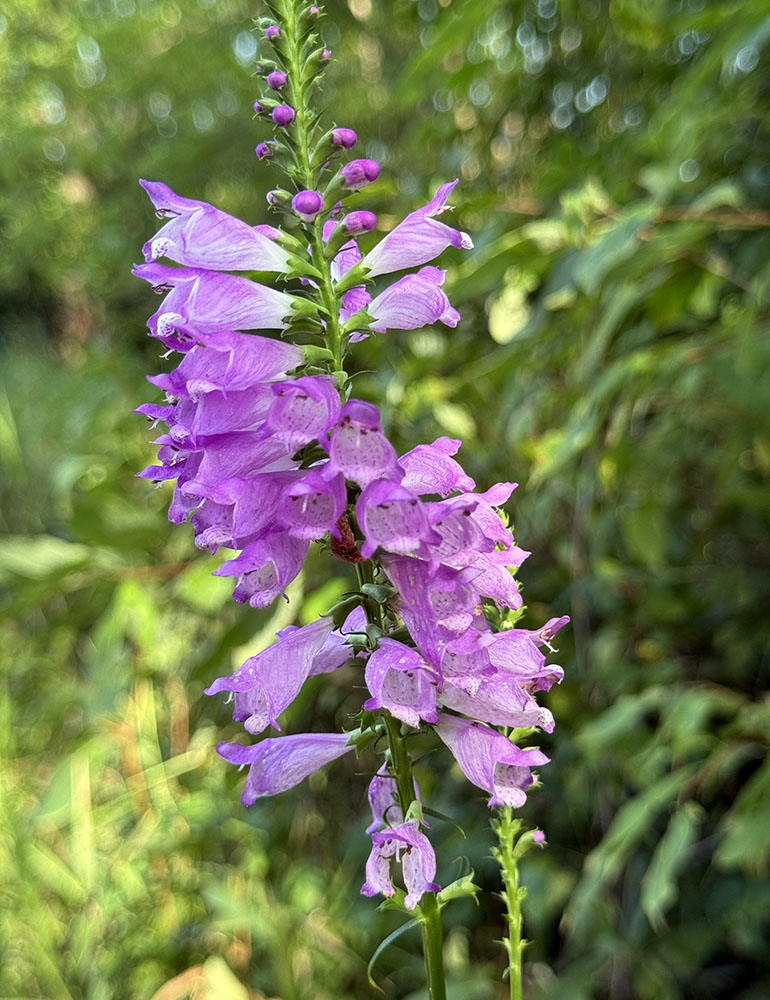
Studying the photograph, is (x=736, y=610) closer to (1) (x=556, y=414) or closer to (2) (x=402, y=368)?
(1) (x=556, y=414)

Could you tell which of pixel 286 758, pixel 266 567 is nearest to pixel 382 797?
pixel 286 758

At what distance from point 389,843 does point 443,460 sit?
0.84ft

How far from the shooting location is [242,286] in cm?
56

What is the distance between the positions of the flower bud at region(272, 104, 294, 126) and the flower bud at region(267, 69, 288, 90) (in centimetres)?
2

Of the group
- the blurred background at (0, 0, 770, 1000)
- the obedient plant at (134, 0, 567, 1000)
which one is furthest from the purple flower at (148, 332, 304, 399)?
the blurred background at (0, 0, 770, 1000)

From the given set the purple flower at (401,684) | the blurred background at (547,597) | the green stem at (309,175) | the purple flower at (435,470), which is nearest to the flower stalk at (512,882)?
the purple flower at (401,684)

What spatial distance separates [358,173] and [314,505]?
22cm

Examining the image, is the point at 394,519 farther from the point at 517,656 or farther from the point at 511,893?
the point at 511,893

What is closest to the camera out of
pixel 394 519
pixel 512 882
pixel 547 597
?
pixel 394 519

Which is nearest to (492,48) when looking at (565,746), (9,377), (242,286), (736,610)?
(736,610)

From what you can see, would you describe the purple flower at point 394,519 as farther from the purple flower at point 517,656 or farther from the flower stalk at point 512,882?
the flower stalk at point 512,882

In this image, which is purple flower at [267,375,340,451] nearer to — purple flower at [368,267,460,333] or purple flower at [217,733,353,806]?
purple flower at [368,267,460,333]

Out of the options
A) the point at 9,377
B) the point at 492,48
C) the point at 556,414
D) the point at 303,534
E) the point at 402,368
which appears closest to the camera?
the point at 303,534

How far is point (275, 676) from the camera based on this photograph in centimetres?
57
